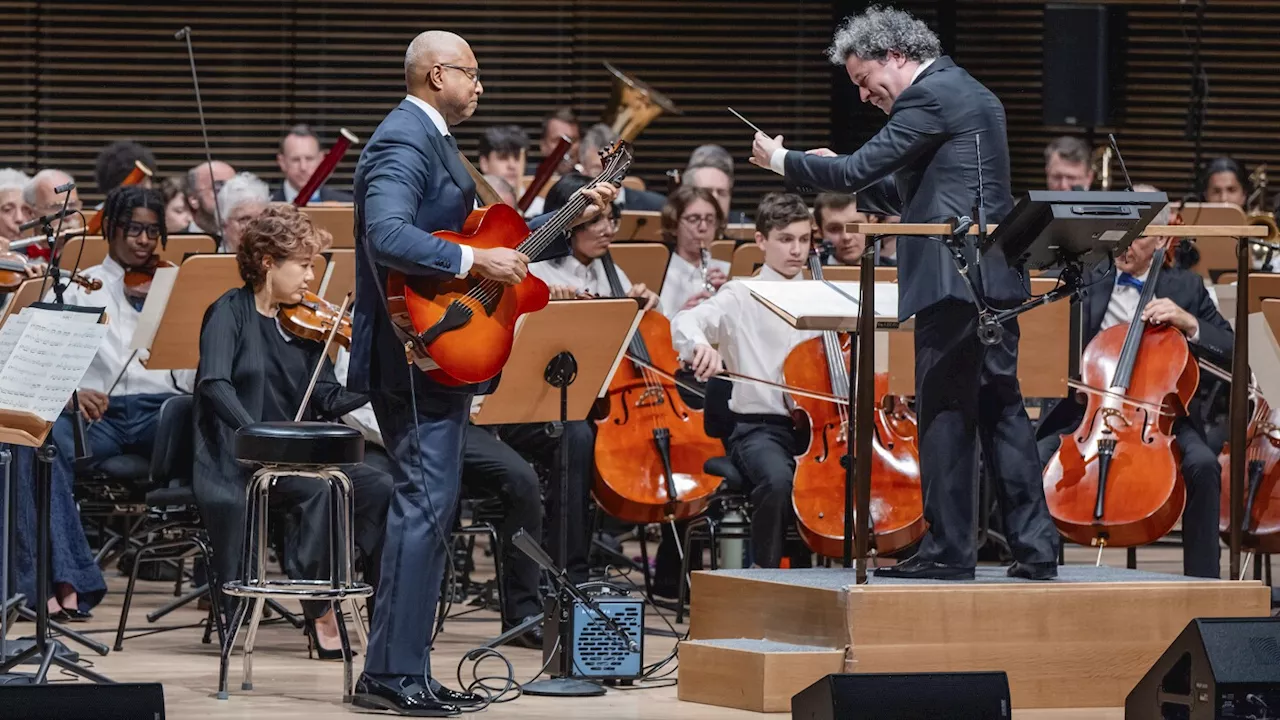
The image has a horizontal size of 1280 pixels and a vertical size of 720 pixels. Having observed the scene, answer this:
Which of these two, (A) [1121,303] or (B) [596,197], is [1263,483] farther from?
(B) [596,197]

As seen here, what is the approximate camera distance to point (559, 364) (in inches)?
180

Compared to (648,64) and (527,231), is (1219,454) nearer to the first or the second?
(527,231)

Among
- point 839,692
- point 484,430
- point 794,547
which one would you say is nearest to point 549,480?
point 484,430

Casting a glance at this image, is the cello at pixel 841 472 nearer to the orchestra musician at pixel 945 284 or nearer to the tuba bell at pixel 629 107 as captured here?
the orchestra musician at pixel 945 284

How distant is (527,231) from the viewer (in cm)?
393

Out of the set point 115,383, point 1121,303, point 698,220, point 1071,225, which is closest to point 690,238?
point 698,220

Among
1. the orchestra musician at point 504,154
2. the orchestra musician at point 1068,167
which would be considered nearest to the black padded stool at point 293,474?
the orchestra musician at point 504,154

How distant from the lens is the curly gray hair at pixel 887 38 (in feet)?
13.5

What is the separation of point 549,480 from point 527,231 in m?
1.59

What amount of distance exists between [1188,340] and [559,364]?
6.29ft

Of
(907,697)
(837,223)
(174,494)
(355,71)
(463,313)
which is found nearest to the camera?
(907,697)

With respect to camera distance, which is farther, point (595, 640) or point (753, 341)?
point (753, 341)

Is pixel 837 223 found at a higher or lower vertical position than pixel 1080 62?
lower

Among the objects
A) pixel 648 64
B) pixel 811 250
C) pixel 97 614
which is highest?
pixel 648 64
